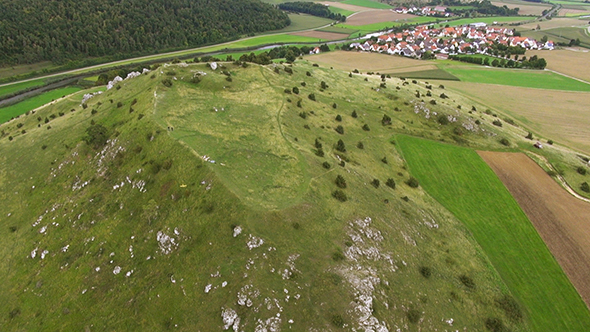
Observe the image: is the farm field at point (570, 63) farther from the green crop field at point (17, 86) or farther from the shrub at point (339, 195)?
the green crop field at point (17, 86)

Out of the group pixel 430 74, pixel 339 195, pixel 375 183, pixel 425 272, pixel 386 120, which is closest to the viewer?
pixel 425 272

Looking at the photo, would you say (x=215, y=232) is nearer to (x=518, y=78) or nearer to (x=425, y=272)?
(x=425, y=272)

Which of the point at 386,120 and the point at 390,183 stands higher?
the point at 386,120

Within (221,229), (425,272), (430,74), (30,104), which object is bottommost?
(425,272)

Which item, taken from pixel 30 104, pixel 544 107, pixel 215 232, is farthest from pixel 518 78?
Answer: pixel 30 104

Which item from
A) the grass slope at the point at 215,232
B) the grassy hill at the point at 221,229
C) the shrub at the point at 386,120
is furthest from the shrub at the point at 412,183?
the shrub at the point at 386,120

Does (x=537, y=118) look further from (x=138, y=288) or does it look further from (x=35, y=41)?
(x=35, y=41)

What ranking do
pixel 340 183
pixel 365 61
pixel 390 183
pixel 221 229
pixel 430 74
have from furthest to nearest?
1. pixel 365 61
2. pixel 430 74
3. pixel 390 183
4. pixel 340 183
5. pixel 221 229
